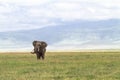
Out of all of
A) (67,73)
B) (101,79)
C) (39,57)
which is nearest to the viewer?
(101,79)

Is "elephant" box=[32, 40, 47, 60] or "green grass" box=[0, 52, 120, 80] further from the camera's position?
"elephant" box=[32, 40, 47, 60]

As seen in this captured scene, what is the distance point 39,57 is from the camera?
152 feet

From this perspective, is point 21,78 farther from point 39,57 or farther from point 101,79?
point 39,57

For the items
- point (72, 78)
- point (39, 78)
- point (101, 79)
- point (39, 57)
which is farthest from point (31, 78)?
point (39, 57)

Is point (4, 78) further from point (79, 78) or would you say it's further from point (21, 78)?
point (79, 78)

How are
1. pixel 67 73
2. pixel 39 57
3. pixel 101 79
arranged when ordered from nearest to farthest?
pixel 101 79
pixel 67 73
pixel 39 57

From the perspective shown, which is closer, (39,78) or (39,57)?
(39,78)

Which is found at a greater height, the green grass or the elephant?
the elephant

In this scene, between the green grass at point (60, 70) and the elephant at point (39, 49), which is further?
the elephant at point (39, 49)

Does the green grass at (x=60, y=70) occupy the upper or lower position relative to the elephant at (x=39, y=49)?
lower

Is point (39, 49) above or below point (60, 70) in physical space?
above

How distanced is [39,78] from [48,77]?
610mm

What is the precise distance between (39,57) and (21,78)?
24.5 m

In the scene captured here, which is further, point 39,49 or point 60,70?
point 39,49
